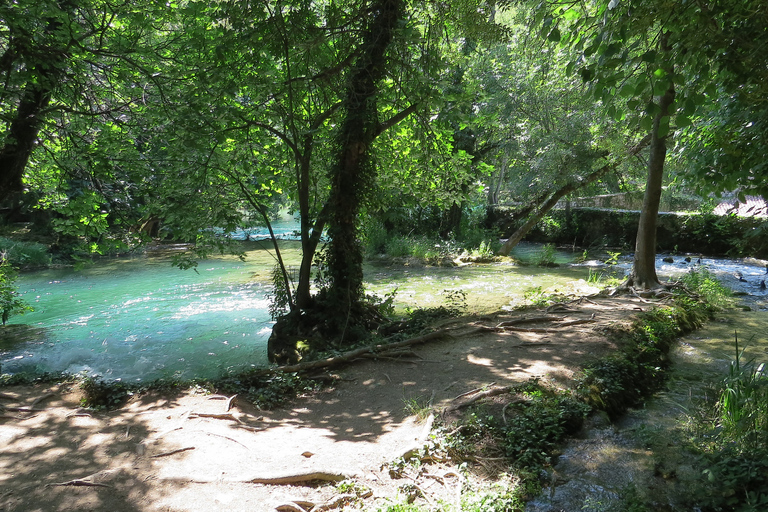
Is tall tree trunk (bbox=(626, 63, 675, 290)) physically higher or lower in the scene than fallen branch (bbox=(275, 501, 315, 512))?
higher

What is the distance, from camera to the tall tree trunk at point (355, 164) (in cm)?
753

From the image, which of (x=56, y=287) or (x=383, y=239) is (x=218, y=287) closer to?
(x=56, y=287)

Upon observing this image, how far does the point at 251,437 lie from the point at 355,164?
5057 millimetres

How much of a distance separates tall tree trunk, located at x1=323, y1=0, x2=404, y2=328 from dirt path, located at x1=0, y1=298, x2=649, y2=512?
203 cm

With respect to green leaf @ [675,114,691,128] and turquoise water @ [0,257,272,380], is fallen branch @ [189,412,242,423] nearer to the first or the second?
turquoise water @ [0,257,272,380]

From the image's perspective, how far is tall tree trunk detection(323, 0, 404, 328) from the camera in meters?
7.53

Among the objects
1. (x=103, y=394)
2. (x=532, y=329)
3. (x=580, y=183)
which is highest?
(x=580, y=183)

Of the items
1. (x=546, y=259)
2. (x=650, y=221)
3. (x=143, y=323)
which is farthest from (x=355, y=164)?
(x=546, y=259)

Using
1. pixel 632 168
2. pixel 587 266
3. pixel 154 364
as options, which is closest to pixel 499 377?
pixel 154 364

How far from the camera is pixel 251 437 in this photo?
4785 millimetres

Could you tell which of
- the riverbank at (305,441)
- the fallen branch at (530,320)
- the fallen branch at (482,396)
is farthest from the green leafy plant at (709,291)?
the fallen branch at (482,396)

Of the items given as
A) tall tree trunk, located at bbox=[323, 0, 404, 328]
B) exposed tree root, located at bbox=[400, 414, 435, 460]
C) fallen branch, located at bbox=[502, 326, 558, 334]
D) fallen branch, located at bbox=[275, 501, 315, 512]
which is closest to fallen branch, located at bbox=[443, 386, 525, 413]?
exposed tree root, located at bbox=[400, 414, 435, 460]

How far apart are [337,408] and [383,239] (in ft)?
53.9

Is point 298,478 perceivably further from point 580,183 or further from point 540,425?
point 580,183
